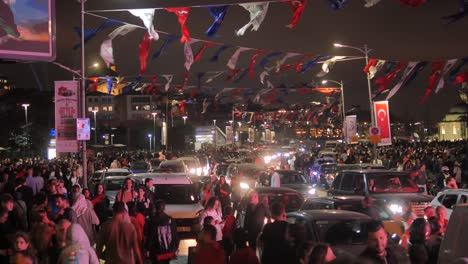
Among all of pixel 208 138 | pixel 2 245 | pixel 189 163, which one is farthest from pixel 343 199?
pixel 208 138

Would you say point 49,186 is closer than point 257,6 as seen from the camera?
Yes

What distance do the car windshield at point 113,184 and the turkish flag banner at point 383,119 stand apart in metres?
14.7

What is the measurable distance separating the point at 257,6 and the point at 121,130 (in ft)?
385

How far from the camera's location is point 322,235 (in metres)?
9.18

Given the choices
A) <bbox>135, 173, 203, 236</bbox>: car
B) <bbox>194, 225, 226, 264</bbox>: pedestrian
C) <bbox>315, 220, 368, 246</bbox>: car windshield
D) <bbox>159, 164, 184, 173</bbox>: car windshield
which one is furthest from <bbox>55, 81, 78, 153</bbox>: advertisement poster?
<bbox>194, 225, 226, 264</bbox>: pedestrian

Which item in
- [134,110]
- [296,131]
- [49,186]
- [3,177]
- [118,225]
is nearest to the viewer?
[118,225]

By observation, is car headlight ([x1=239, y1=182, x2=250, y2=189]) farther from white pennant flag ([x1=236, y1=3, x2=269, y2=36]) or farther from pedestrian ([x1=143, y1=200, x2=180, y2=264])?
pedestrian ([x1=143, y1=200, x2=180, y2=264])

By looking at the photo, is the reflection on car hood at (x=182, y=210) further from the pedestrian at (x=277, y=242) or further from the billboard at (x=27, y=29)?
the pedestrian at (x=277, y=242)

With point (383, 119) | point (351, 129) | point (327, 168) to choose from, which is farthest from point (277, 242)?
point (351, 129)

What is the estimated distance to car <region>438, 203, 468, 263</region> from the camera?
654 centimetres

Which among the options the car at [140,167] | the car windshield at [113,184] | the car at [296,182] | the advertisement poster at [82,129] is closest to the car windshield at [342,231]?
the car windshield at [113,184]

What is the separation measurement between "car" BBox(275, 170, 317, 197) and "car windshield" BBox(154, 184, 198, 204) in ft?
21.3

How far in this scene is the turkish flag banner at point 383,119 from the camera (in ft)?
104

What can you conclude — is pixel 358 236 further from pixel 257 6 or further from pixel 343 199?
pixel 257 6
